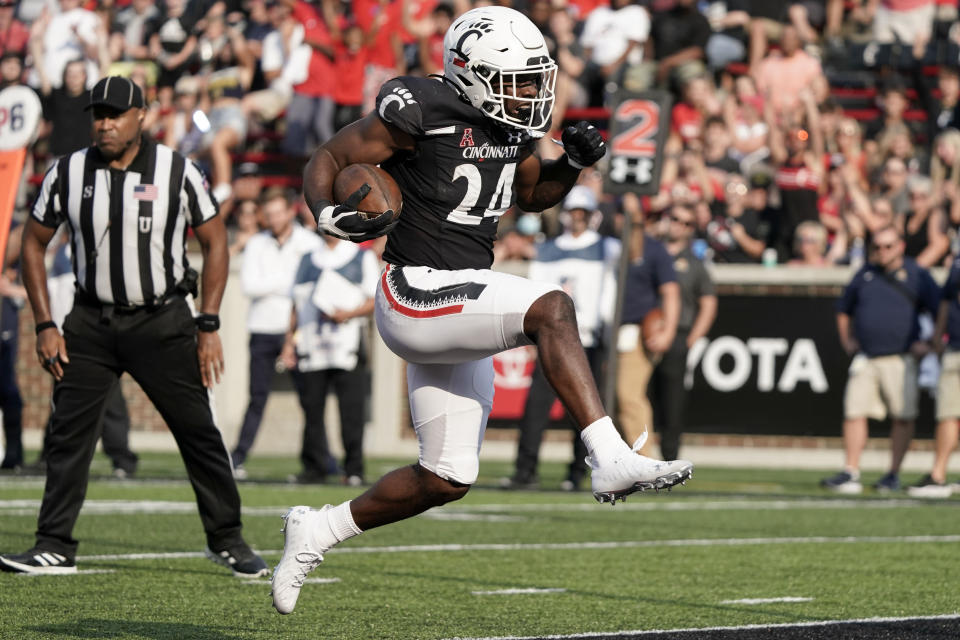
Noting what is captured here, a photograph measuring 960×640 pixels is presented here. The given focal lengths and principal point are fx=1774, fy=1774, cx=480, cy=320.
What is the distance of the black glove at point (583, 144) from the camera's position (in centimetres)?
570

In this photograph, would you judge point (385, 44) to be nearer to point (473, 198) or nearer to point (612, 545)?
point (612, 545)

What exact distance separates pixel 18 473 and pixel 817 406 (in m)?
6.82

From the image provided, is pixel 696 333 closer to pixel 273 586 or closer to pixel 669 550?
pixel 669 550

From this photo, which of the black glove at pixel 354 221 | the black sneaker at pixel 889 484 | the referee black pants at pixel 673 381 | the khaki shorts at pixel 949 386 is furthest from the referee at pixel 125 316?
the khaki shorts at pixel 949 386

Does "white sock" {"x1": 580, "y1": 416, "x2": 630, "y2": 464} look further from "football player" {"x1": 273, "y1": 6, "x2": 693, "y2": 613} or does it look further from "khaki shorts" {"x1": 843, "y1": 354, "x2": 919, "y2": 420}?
"khaki shorts" {"x1": 843, "y1": 354, "x2": 919, "y2": 420}

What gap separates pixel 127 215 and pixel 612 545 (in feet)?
10.5

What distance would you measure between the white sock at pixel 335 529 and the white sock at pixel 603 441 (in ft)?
3.08

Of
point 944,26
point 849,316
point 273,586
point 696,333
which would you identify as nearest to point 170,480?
point 696,333

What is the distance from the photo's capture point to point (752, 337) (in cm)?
1559

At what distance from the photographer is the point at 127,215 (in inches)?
290

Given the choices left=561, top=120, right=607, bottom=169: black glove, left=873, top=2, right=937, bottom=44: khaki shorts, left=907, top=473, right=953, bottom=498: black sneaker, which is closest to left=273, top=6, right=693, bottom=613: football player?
left=561, top=120, right=607, bottom=169: black glove

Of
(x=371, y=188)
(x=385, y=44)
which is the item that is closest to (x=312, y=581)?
(x=371, y=188)

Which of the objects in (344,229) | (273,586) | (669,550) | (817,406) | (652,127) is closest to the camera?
(344,229)

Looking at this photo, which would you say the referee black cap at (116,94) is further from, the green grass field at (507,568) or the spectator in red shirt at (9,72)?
the spectator in red shirt at (9,72)
